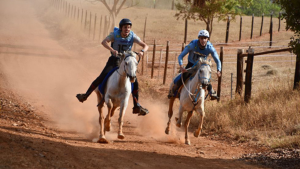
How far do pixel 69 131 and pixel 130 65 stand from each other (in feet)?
10.0

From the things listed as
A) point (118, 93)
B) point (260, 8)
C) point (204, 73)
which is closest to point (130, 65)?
point (118, 93)

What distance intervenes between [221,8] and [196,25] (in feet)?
85.3

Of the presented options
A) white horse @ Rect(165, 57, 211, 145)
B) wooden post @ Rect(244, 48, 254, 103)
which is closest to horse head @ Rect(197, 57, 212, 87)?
white horse @ Rect(165, 57, 211, 145)

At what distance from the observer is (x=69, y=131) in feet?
35.5

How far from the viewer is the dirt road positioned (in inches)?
282

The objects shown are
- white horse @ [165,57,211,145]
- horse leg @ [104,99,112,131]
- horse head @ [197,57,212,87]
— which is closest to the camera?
horse head @ [197,57,212,87]

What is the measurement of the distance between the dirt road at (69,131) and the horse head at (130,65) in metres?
1.59

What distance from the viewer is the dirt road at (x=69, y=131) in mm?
7168

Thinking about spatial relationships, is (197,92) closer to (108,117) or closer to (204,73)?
(204,73)

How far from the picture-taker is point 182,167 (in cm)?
762

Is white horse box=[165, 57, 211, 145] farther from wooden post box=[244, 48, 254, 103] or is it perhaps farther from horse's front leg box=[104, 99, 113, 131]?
wooden post box=[244, 48, 254, 103]

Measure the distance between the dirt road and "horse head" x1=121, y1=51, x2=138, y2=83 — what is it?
1591 millimetres

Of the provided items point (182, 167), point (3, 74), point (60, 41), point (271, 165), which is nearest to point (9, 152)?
point (182, 167)

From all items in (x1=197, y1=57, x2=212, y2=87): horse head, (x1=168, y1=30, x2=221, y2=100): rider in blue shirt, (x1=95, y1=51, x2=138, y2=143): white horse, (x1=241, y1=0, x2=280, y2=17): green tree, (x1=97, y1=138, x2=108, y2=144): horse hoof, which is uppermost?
(x1=241, y1=0, x2=280, y2=17): green tree
